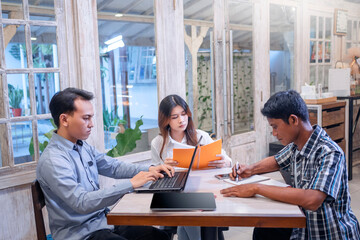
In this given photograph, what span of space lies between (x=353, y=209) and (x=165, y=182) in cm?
259

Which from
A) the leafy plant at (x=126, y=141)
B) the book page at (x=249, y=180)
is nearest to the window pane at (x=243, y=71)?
the leafy plant at (x=126, y=141)

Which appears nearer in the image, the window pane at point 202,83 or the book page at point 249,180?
the book page at point 249,180

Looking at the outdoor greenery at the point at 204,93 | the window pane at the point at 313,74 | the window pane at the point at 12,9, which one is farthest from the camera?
the window pane at the point at 313,74

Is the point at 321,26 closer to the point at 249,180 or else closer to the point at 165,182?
the point at 249,180

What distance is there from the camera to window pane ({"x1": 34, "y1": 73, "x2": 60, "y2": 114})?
269cm

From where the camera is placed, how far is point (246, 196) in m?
1.51

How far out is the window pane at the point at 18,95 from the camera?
2.57 meters

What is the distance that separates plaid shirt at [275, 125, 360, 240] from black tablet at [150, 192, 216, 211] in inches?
17.0

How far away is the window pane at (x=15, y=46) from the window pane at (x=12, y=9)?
0.07 meters

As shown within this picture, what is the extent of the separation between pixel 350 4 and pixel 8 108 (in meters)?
5.47

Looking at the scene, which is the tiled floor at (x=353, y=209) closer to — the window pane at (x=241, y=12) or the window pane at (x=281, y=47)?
the window pane at (x=281, y=47)

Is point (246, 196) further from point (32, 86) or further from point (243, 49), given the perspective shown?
point (243, 49)

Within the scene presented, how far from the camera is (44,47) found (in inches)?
106

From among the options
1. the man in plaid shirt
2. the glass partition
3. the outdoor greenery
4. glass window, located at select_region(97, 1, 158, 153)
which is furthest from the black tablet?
the outdoor greenery
